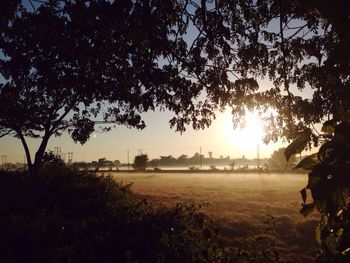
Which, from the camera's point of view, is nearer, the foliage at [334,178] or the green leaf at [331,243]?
the foliage at [334,178]

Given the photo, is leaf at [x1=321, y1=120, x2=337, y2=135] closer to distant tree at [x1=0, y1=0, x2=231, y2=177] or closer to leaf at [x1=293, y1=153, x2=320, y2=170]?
leaf at [x1=293, y1=153, x2=320, y2=170]

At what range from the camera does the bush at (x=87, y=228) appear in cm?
566

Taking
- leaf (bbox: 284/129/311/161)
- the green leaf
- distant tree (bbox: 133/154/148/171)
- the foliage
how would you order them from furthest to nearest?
distant tree (bbox: 133/154/148/171), the green leaf, leaf (bbox: 284/129/311/161), the foliage

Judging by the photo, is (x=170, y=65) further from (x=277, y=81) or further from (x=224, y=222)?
(x=224, y=222)

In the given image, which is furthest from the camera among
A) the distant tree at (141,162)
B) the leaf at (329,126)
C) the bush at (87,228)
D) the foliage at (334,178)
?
Answer: the distant tree at (141,162)

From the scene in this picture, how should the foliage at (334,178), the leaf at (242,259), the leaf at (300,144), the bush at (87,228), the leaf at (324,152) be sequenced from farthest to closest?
the bush at (87,228)
the leaf at (242,259)
the leaf at (300,144)
the leaf at (324,152)
the foliage at (334,178)

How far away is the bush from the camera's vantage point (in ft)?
18.6

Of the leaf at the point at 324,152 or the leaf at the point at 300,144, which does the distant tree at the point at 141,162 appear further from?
the leaf at the point at 324,152

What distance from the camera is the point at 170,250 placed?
5.79 meters

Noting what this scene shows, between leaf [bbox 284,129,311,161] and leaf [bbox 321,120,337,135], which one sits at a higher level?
leaf [bbox 321,120,337,135]

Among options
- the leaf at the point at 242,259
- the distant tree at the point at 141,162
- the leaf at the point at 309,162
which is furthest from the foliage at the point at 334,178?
the distant tree at the point at 141,162

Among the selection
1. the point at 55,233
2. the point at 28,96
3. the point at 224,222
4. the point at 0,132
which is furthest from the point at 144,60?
the point at 0,132

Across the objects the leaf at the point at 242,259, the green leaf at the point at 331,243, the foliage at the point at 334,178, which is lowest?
the leaf at the point at 242,259

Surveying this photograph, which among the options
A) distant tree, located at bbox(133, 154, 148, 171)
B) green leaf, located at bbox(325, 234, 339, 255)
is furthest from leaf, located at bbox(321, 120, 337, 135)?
distant tree, located at bbox(133, 154, 148, 171)
